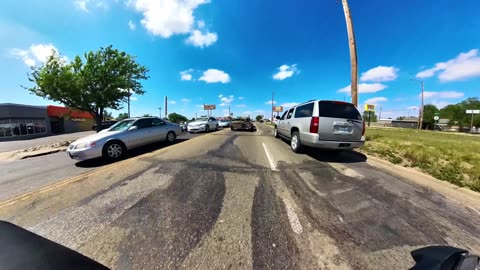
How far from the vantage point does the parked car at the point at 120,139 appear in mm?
6617

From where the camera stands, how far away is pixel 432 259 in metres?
1.42

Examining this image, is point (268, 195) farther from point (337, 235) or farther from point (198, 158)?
point (198, 158)

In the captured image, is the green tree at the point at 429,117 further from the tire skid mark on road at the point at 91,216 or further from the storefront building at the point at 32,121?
the storefront building at the point at 32,121

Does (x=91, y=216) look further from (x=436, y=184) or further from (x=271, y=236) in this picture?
(x=436, y=184)

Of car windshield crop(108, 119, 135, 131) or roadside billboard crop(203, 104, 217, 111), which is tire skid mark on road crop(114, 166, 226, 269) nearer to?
car windshield crop(108, 119, 135, 131)

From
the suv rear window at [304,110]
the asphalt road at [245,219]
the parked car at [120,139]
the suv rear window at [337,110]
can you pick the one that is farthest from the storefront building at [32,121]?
the suv rear window at [337,110]

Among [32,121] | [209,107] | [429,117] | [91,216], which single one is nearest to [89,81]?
[91,216]

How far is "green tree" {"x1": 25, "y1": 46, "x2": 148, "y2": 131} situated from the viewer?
48.7 feet

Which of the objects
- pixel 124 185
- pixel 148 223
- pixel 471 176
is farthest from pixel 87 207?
pixel 471 176

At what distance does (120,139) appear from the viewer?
752 centimetres

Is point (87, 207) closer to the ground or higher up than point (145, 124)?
closer to the ground

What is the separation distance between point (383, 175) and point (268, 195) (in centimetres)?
354

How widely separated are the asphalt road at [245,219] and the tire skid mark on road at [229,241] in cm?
1

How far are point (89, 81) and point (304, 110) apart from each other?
54.2 ft
